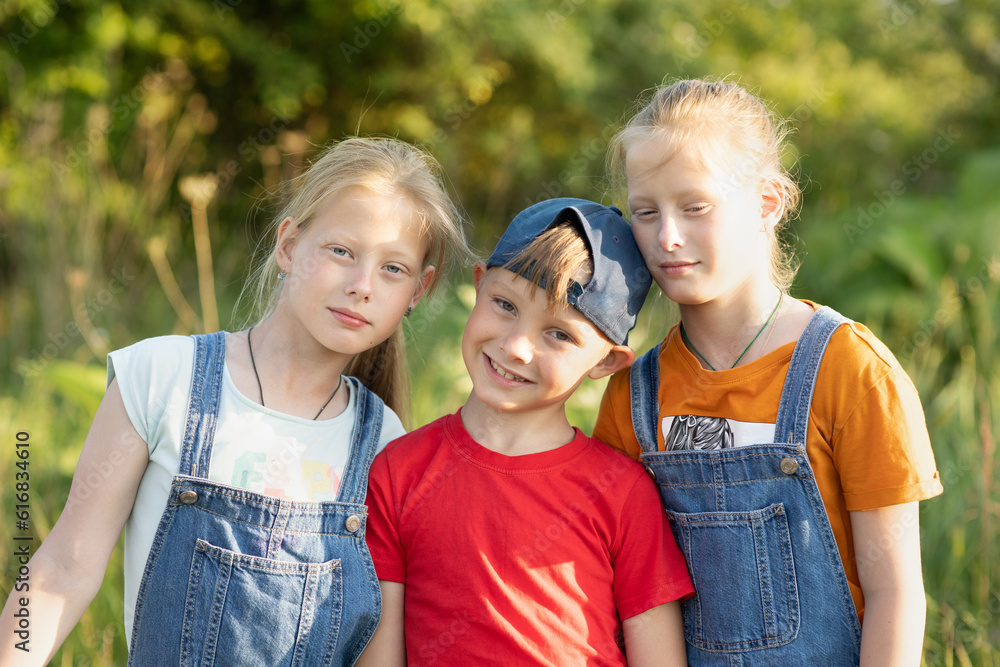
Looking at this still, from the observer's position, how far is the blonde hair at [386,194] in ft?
6.94

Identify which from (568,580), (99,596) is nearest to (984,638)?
(568,580)

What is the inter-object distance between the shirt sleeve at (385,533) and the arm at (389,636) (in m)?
0.03

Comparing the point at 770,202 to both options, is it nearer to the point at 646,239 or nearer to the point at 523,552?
the point at 646,239

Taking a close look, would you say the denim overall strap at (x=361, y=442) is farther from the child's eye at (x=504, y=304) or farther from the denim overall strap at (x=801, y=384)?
the denim overall strap at (x=801, y=384)

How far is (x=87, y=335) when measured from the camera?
4.95 meters

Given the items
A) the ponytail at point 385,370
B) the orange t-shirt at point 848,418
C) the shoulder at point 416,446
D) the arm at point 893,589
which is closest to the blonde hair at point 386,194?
the ponytail at point 385,370

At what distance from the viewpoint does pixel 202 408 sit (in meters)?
1.94

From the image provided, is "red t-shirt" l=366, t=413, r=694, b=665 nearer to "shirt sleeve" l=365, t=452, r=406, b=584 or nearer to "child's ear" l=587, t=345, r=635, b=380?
"shirt sleeve" l=365, t=452, r=406, b=584

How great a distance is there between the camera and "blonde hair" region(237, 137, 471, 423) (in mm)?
2115

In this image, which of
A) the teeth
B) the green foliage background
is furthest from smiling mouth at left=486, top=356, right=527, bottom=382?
the green foliage background

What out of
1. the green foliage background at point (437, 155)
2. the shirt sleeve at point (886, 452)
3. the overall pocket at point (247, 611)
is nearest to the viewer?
the shirt sleeve at point (886, 452)

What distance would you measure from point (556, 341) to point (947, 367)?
3.84m

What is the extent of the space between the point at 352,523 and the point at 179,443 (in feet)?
1.44

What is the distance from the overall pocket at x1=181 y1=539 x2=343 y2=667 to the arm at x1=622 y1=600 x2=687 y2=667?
69 cm
